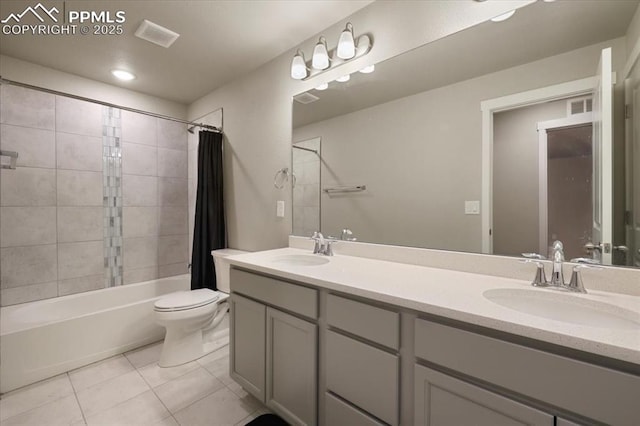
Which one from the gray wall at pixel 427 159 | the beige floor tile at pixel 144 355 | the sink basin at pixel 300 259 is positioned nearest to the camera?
the gray wall at pixel 427 159

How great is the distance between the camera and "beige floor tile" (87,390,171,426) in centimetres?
147

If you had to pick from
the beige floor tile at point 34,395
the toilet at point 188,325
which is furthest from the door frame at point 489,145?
the beige floor tile at point 34,395

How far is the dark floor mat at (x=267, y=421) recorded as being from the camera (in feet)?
4.64

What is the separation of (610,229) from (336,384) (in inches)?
47.5

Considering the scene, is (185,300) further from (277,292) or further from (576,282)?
(576,282)

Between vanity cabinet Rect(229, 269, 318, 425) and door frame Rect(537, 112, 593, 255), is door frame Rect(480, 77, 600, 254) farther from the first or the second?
vanity cabinet Rect(229, 269, 318, 425)

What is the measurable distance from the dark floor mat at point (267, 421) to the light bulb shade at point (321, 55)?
6.98ft

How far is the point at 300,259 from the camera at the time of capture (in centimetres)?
176

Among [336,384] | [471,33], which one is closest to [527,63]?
[471,33]

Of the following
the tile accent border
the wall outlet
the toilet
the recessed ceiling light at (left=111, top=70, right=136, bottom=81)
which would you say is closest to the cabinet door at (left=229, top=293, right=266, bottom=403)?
the toilet

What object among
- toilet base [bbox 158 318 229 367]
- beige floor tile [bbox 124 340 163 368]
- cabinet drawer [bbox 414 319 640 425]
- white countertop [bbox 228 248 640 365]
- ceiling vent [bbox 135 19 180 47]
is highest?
ceiling vent [bbox 135 19 180 47]

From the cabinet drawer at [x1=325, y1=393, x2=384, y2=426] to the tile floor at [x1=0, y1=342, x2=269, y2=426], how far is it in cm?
64

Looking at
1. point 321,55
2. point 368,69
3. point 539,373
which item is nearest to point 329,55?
point 321,55

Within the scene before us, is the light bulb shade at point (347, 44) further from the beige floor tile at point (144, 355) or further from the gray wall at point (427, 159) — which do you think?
the beige floor tile at point (144, 355)
